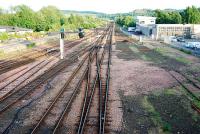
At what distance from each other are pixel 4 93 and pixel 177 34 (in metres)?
65.7

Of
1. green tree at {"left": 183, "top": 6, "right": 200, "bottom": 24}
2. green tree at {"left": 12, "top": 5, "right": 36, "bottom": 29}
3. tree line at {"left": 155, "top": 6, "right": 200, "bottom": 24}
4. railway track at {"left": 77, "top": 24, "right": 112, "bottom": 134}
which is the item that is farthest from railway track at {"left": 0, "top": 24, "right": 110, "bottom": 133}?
green tree at {"left": 183, "top": 6, "right": 200, "bottom": 24}

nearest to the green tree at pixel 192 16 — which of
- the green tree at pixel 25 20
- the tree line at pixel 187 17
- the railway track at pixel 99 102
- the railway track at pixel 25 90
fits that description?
the tree line at pixel 187 17

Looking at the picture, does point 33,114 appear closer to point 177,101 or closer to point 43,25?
point 177,101

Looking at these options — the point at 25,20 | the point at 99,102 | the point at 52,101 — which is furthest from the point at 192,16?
the point at 52,101

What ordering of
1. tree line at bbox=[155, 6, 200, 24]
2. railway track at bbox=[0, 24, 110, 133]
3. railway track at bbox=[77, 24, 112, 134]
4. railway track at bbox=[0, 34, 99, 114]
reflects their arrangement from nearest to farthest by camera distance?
railway track at bbox=[77, 24, 112, 134], railway track at bbox=[0, 24, 110, 133], railway track at bbox=[0, 34, 99, 114], tree line at bbox=[155, 6, 200, 24]

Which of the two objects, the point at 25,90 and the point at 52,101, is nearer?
the point at 52,101

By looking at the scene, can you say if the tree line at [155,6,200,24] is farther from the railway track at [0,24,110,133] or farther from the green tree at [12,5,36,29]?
the railway track at [0,24,110,133]

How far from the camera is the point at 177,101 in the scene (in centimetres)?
1784

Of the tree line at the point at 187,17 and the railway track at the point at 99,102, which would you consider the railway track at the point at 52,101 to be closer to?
the railway track at the point at 99,102

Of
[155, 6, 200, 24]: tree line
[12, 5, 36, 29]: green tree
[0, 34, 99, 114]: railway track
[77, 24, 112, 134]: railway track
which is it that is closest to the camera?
[77, 24, 112, 134]: railway track

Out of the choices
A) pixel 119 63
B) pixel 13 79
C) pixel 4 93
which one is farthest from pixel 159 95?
pixel 119 63

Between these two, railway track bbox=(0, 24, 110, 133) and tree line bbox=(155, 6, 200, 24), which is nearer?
railway track bbox=(0, 24, 110, 133)

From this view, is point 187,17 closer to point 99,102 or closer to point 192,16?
point 192,16

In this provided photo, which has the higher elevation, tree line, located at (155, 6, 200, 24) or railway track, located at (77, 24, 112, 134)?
tree line, located at (155, 6, 200, 24)
